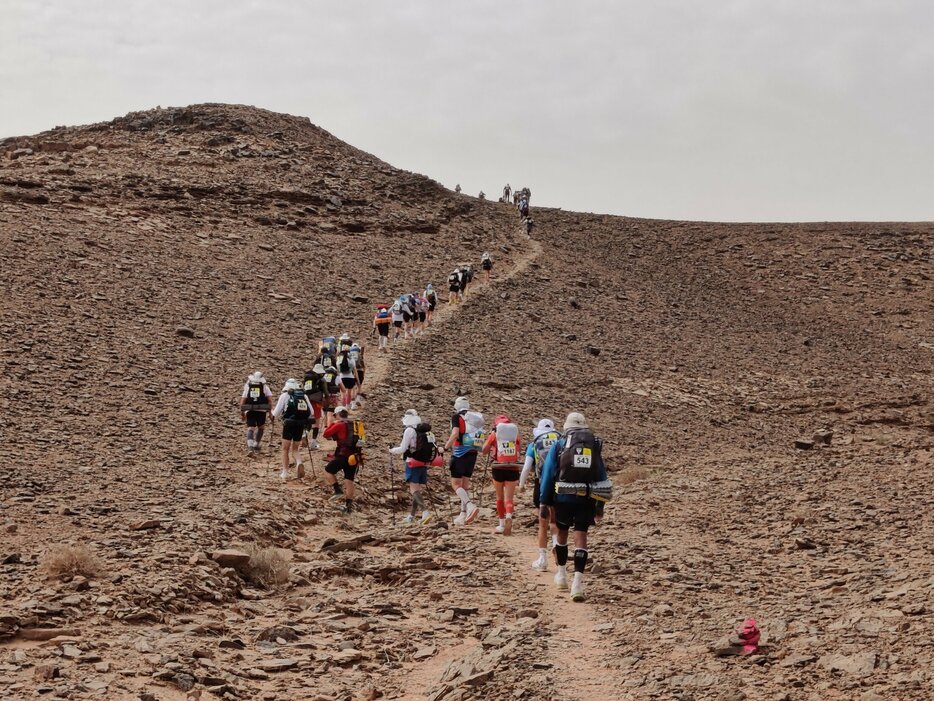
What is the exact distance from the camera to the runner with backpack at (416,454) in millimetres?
15227

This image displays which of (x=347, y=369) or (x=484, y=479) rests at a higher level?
(x=347, y=369)

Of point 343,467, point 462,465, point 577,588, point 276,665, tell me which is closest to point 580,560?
point 577,588

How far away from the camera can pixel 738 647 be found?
8.25m

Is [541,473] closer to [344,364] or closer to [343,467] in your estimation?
[343,467]

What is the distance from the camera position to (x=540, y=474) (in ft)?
40.4

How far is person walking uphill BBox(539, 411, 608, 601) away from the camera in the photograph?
10.9 meters

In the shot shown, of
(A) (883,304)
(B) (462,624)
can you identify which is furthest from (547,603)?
(A) (883,304)

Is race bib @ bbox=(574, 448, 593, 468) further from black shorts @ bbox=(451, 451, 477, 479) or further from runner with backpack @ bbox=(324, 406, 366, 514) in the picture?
runner with backpack @ bbox=(324, 406, 366, 514)

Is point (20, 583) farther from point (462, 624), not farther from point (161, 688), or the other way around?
point (462, 624)

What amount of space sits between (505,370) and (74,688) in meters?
22.0

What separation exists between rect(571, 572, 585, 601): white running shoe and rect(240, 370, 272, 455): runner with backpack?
9081 mm

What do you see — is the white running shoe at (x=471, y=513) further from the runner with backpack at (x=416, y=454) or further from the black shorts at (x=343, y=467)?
the black shorts at (x=343, y=467)

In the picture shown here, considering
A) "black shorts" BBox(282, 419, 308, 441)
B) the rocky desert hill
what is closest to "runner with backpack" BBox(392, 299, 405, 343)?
the rocky desert hill

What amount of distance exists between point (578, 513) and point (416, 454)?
4.68 metres
